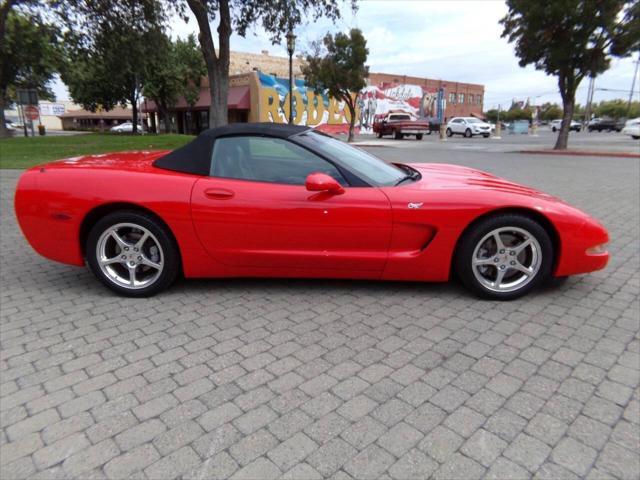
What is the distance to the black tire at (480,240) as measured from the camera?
323 cm

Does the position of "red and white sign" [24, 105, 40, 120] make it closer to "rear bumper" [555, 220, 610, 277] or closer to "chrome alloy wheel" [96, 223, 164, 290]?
"chrome alloy wheel" [96, 223, 164, 290]

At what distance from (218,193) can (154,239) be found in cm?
63

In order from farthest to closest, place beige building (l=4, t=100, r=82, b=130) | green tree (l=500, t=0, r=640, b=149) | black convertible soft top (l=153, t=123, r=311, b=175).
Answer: beige building (l=4, t=100, r=82, b=130)
green tree (l=500, t=0, r=640, b=149)
black convertible soft top (l=153, t=123, r=311, b=175)

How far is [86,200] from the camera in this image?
338 centimetres

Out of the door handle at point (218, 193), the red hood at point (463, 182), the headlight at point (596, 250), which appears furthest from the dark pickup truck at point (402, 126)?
the door handle at point (218, 193)

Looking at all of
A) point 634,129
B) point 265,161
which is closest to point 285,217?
point 265,161

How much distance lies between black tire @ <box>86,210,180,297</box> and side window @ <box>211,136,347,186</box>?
0.61 metres

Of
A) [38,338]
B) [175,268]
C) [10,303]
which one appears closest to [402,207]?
[175,268]

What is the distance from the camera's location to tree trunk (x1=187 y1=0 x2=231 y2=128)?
1255 cm

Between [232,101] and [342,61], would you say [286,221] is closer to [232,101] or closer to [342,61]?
[342,61]

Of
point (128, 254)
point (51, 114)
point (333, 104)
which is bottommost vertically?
point (128, 254)

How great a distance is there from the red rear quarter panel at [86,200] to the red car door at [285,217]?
0.15 metres

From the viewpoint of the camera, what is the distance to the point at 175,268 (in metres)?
3.45

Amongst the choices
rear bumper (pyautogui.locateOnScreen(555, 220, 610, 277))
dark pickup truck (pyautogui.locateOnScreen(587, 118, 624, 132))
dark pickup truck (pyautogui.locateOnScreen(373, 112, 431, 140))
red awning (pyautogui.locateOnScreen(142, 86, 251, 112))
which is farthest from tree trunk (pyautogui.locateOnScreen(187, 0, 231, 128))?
dark pickup truck (pyautogui.locateOnScreen(587, 118, 624, 132))
